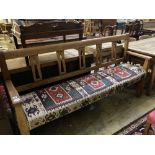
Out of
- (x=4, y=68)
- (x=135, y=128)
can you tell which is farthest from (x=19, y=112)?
(x=135, y=128)

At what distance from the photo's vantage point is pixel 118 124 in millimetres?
1919

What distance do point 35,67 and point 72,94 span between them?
1.62 ft

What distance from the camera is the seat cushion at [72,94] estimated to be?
4.78 ft

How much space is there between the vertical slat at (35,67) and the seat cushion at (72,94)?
152 millimetres

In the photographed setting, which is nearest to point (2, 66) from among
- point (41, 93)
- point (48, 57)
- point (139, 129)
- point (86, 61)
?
point (41, 93)

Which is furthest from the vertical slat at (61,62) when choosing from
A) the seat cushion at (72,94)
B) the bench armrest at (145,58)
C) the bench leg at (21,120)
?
the bench armrest at (145,58)

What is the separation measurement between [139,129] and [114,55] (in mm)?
1068

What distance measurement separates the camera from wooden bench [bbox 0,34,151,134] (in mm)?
1411

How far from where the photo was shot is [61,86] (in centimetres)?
184

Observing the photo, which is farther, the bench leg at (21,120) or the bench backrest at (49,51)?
the bench backrest at (49,51)

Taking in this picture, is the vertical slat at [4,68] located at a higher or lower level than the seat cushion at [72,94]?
higher

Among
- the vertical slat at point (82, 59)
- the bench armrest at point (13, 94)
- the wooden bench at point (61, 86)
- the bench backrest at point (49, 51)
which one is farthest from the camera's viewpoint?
the vertical slat at point (82, 59)

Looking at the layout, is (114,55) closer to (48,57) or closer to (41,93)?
(48,57)

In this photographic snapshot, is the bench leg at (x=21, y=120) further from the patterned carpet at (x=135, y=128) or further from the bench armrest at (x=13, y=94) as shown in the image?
the patterned carpet at (x=135, y=128)
